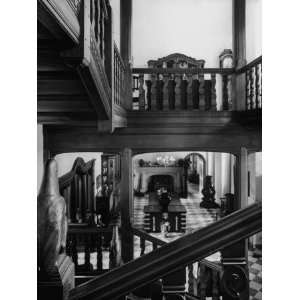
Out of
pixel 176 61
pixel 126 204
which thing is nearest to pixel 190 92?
pixel 126 204

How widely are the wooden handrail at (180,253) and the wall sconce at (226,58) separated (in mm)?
7337

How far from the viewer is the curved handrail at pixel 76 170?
670 cm

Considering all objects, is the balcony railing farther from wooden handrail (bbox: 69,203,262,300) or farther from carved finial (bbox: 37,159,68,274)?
wooden handrail (bbox: 69,203,262,300)

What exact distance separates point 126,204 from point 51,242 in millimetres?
4535

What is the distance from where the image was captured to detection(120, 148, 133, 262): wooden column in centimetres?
576

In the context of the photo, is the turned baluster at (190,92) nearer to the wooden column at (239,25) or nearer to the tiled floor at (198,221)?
the wooden column at (239,25)

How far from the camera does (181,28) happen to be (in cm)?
784

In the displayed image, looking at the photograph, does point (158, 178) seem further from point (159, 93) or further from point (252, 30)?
point (159, 93)
